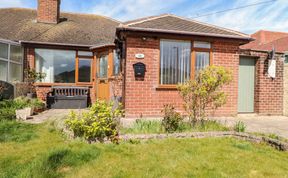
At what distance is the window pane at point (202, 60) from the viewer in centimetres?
886

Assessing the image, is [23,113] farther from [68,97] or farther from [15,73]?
[15,73]

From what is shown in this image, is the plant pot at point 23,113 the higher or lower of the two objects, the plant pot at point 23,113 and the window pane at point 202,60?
the lower

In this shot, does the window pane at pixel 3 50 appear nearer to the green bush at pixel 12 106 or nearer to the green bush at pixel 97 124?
the green bush at pixel 12 106

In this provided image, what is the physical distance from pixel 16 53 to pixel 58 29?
Result: 2995 millimetres

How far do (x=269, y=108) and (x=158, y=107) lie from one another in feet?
15.8

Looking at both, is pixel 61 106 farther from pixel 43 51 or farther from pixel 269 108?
pixel 269 108

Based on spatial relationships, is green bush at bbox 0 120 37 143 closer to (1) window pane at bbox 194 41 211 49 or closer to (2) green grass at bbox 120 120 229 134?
(2) green grass at bbox 120 120 229 134

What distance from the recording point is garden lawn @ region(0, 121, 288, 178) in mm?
3531

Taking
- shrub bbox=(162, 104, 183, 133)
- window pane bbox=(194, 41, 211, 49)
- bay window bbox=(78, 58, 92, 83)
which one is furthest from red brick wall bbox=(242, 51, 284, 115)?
bay window bbox=(78, 58, 92, 83)

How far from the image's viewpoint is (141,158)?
4129 mm

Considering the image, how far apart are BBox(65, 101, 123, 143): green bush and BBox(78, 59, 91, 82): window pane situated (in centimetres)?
801

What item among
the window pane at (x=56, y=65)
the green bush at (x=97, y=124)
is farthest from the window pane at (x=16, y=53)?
the green bush at (x=97, y=124)

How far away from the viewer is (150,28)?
8109mm

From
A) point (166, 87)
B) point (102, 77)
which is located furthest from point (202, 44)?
point (102, 77)
